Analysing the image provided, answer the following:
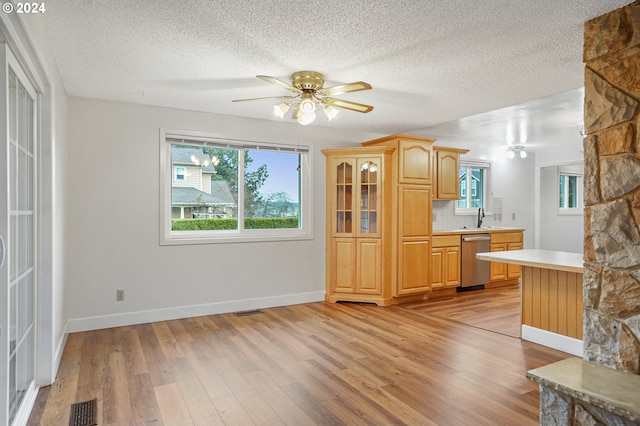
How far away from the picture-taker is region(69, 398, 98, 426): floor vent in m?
2.18

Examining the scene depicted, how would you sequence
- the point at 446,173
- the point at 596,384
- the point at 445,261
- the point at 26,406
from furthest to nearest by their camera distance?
the point at 446,173 → the point at 445,261 → the point at 26,406 → the point at 596,384

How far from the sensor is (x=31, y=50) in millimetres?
2133

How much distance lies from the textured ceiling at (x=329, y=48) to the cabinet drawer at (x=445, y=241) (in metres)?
2.05

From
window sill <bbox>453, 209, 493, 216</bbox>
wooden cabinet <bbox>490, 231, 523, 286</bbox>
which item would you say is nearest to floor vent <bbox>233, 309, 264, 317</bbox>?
wooden cabinet <bbox>490, 231, 523, 286</bbox>

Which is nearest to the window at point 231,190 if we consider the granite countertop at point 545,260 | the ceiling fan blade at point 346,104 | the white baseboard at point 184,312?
the white baseboard at point 184,312

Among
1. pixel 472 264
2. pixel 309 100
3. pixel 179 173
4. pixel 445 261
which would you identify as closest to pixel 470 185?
pixel 472 264

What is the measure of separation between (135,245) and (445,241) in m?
4.12

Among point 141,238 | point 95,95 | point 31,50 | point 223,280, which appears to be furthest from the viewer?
point 223,280

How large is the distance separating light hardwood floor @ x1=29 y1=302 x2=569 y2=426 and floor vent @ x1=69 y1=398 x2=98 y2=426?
0.04 metres

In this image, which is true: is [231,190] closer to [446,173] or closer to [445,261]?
[445,261]

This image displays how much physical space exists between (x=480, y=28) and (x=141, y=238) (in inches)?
146

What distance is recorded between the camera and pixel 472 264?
19.2ft

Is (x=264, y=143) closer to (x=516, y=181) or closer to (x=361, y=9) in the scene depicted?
(x=361, y=9)

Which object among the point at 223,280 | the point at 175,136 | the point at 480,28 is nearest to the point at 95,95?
the point at 175,136
